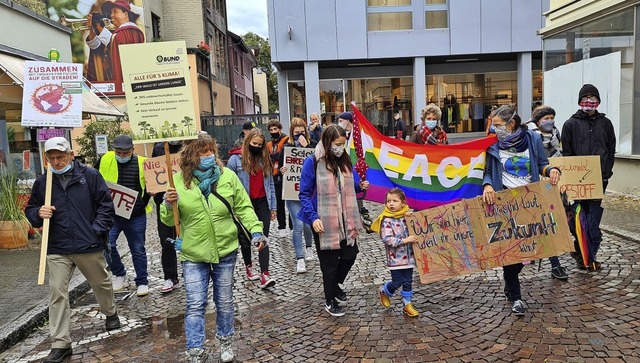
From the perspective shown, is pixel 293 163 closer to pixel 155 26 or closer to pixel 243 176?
pixel 243 176

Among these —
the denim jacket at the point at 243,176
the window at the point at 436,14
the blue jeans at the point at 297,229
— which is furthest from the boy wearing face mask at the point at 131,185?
the window at the point at 436,14

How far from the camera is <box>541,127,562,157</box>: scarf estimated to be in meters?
5.90

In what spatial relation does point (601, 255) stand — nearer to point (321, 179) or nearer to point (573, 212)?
point (573, 212)

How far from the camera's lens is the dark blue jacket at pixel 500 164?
4.70m

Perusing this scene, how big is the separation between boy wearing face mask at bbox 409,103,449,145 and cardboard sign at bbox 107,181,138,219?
3.55m

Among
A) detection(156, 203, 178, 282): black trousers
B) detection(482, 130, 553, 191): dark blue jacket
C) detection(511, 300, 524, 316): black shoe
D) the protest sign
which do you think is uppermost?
the protest sign

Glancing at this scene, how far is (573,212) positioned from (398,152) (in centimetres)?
222

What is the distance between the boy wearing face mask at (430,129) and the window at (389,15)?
13.3 meters

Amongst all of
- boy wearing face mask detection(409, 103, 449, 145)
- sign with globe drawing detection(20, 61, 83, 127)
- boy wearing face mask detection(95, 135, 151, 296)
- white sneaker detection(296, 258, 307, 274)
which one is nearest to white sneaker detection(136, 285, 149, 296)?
boy wearing face mask detection(95, 135, 151, 296)

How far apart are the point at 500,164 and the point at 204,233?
9.42ft

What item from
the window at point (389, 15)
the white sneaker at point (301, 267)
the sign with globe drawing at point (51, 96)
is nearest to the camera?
the sign with globe drawing at point (51, 96)

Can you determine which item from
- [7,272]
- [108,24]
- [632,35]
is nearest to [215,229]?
[7,272]

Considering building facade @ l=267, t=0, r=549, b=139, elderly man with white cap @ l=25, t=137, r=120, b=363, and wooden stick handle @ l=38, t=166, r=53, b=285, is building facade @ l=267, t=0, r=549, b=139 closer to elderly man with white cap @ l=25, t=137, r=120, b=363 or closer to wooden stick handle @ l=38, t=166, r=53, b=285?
elderly man with white cap @ l=25, t=137, r=120, b=363

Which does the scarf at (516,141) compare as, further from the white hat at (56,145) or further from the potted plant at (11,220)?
the potted plant at (11,220)
